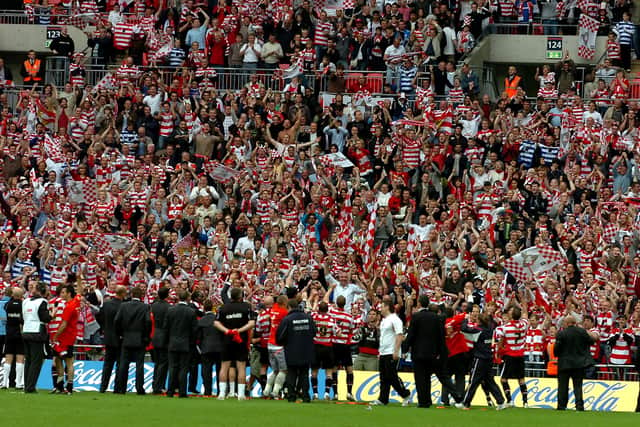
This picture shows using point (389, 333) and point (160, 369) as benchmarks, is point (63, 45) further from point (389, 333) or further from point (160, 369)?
point (389, 333)

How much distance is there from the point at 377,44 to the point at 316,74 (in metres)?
1.74

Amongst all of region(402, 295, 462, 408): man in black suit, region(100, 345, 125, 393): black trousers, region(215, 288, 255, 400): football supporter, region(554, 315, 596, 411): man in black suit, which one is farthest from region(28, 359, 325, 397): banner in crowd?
A: region(554, 315, 596, 411): man in black suit

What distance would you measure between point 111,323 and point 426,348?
5.74 meters

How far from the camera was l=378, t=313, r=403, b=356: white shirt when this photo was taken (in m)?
26.7

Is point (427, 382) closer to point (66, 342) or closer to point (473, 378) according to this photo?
point (473, 378)

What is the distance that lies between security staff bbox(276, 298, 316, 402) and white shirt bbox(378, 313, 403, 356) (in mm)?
1185

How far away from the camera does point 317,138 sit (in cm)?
3797

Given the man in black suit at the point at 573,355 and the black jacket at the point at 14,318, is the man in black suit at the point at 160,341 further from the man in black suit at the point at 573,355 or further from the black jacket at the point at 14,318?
the man in black suit at the point at 573,355

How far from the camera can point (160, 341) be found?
27.7 metres

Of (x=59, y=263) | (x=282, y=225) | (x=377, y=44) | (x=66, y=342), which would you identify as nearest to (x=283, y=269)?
(x=282, y=225)

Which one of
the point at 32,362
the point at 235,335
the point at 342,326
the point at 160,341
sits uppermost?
the point at 235,335

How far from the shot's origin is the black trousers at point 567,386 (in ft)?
90.5

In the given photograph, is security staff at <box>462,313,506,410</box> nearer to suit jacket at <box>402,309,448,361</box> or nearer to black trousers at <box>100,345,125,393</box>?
suit jacket at <box>402,309,448,361</box>

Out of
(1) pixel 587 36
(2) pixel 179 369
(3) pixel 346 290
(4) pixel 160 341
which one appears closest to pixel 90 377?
(4) pixel 160 341
